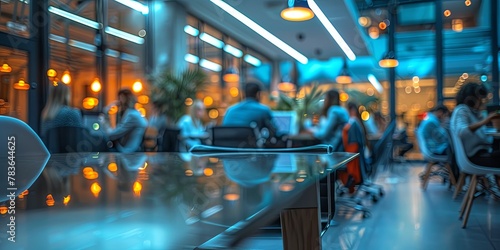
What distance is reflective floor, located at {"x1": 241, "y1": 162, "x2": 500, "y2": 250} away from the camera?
2598mm

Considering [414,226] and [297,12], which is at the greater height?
[297,12]

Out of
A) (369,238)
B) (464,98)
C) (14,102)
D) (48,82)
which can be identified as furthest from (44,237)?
(48,82)

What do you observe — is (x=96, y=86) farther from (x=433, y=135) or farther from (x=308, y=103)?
(x=433, y=135)

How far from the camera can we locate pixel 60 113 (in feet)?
11.2

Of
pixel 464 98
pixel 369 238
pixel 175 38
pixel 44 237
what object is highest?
pixel 175 38

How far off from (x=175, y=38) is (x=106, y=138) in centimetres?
447

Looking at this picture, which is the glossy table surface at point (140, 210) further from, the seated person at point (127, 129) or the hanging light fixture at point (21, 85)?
the hanging light fixture at point (21, 85)

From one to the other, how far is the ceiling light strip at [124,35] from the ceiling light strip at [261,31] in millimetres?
1594

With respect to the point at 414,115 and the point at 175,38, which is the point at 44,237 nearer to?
the point at 175,38

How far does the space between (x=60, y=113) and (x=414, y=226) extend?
2873 mm

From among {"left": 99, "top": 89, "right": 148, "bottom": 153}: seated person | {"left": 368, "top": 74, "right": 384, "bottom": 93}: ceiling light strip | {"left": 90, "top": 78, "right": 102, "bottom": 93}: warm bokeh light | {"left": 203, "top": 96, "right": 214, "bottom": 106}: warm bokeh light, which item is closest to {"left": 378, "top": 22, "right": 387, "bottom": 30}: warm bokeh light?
{"left": 368, "top": 74, "right": 384, "bottom": 93}: ceiling light strip

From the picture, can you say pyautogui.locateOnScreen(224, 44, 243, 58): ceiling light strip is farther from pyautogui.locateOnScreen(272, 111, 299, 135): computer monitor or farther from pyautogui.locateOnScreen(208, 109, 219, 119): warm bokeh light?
pyautogui.locateOnScreen(272, 111, 299, 135): computer monitor

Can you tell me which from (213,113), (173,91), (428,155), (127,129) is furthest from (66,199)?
(213,113)

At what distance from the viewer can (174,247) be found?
0.37 m
